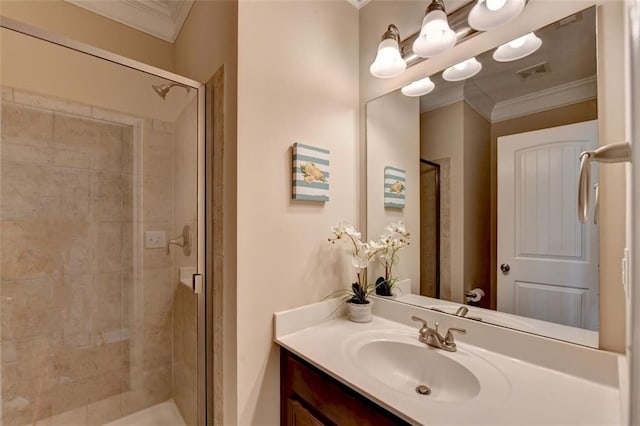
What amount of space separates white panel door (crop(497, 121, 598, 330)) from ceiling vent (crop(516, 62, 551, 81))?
0.20 meters

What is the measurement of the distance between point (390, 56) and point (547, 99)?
0.61 m

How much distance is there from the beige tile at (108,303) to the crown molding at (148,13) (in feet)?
5.07

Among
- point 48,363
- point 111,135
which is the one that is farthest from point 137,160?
point 48,363

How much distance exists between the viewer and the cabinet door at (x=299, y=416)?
99cm

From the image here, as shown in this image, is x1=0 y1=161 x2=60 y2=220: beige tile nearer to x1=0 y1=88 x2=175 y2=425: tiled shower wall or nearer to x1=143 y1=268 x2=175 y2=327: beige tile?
x1=0 y1=88 x2=175 y2=425: tiled shower wall

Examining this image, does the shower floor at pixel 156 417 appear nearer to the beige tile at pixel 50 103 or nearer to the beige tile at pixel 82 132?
the beige tile at pixel 82 132

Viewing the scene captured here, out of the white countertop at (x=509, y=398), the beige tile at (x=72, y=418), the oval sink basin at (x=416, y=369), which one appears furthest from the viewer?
the beige tile at (x=72, y=418)

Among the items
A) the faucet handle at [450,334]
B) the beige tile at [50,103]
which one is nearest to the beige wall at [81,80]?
the beige tile at [50,103]

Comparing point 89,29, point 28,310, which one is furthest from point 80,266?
point 89,29

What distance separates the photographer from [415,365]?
1074 millimetres

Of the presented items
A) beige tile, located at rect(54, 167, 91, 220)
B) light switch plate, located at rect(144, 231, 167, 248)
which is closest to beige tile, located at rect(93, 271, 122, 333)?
light switch plate, located at rect(144, 231, 167, 248)

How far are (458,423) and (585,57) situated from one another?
3.63 ft

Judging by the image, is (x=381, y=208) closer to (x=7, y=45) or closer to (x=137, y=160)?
(x=137, y=160)

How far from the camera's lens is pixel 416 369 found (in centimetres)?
107
